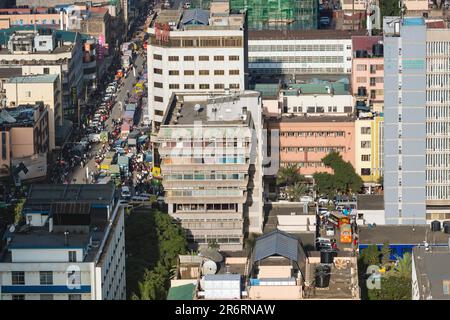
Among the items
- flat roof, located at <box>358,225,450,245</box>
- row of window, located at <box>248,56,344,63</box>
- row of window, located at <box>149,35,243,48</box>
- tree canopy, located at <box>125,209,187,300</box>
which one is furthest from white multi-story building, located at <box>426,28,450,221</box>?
row of window, located at <box>248,56,344,63</box>

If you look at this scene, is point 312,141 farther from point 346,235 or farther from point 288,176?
point 346,235

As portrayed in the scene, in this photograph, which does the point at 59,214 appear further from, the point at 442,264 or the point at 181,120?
the point at 181,120

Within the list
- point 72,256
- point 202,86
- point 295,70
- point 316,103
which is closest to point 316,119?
point 316,103

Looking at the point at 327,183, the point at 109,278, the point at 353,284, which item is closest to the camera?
the point at 109,278

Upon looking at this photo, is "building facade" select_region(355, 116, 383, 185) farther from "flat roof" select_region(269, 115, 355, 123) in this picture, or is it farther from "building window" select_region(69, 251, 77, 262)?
"building window" select_region(69, 251, 77, 262)

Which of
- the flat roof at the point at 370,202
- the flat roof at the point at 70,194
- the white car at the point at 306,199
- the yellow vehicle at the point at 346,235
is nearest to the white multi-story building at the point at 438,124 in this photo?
the flat roof at the point at 370,202

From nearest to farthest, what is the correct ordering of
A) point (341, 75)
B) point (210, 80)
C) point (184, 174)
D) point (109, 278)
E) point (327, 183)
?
point (109, 278)
point (184, 174)
point (327, 183)
point (210, 80)
point (341, 75)

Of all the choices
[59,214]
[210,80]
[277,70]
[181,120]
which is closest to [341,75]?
[277,70]
